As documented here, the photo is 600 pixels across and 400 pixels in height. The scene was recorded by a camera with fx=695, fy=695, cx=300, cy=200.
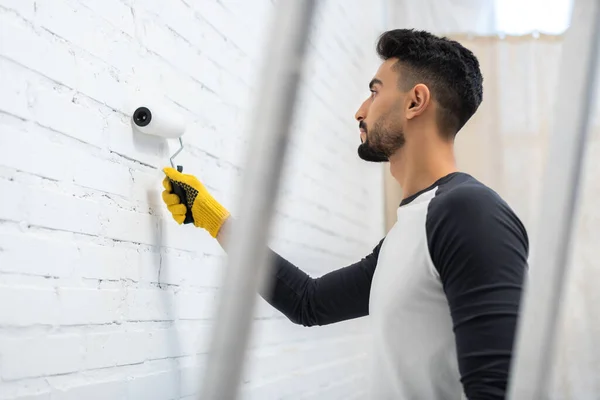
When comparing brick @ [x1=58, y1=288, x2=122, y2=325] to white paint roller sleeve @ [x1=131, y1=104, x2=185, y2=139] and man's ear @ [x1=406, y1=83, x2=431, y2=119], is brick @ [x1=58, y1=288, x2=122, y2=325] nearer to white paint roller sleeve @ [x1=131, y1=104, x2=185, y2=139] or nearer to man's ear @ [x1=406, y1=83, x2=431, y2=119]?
white paint roller sleeve @ [x1=131, y1=104, x2=185, y2=139]

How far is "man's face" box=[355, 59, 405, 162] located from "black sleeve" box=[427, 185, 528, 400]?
38cm


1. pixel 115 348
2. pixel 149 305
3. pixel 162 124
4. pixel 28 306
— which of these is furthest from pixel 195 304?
pixel 28 306

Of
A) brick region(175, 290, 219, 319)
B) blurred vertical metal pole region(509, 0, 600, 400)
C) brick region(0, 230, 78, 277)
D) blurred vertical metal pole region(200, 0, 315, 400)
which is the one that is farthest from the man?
blurred vertical metal pole region(200, 0, 315, 400)

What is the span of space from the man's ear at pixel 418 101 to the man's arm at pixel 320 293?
1.00 ft

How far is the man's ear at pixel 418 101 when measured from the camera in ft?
4.97

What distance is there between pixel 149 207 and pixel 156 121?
0.59 ft

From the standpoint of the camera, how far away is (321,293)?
1.57m

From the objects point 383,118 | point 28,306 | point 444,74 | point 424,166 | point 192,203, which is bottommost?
point 28,306

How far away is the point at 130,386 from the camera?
1283 mm

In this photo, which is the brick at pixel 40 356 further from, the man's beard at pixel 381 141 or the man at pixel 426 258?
the man's beard at pixel 381 141

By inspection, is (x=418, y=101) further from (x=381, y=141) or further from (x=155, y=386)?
(x=155, y=386)

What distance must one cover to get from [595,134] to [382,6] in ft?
3.66

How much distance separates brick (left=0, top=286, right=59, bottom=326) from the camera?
1.01m

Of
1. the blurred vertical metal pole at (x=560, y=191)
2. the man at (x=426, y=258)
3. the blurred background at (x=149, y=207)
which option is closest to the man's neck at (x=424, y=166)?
the man at (x=426, y=258)
